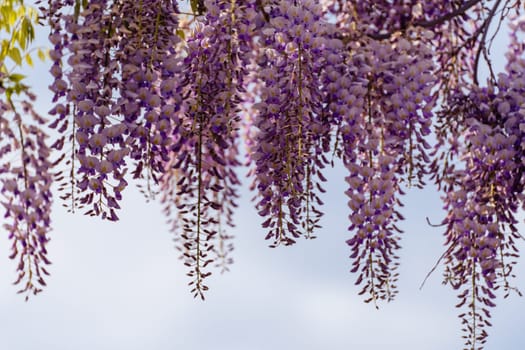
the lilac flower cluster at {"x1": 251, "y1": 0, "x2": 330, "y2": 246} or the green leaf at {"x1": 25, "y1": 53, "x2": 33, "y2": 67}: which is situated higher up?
the green leaf at {"x1": 25, "y1": 53, "x2": 33, "y2": 67}

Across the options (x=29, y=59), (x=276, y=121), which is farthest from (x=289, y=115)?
(x=29, y=59)

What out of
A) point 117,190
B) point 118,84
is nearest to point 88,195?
point 117,190

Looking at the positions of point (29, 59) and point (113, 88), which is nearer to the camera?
point (113, 88)

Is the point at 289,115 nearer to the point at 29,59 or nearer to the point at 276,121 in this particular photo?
the point at 276,121

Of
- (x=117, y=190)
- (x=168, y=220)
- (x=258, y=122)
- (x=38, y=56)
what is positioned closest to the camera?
(x=117, y=190)

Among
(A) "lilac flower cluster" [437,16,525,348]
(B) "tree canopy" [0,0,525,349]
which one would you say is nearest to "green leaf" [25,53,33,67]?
(B) "tree canopy" [0,0,525,349]

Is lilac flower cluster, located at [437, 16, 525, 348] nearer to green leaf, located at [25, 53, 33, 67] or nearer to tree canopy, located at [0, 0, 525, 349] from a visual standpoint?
tree canopy, located at [0, 0, 525, 349]

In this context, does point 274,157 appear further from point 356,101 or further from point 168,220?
point 168,220

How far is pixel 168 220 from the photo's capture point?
167 inches

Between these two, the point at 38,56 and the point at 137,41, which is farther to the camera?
the point at 38,56

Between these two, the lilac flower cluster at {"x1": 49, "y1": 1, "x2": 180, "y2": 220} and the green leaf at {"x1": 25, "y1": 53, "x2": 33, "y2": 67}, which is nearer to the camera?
the lilac flower cluster at {"x1": 49, "y1": 1, "x2": 180, "y2": 220}

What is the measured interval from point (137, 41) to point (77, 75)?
0.66 ft

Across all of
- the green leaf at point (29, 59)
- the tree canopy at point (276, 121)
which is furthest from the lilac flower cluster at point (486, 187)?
the green leaf at point (29, 59)

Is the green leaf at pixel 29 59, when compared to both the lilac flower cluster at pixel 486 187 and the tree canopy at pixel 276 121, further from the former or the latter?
the lilac flower cluster at pixel 486 187
